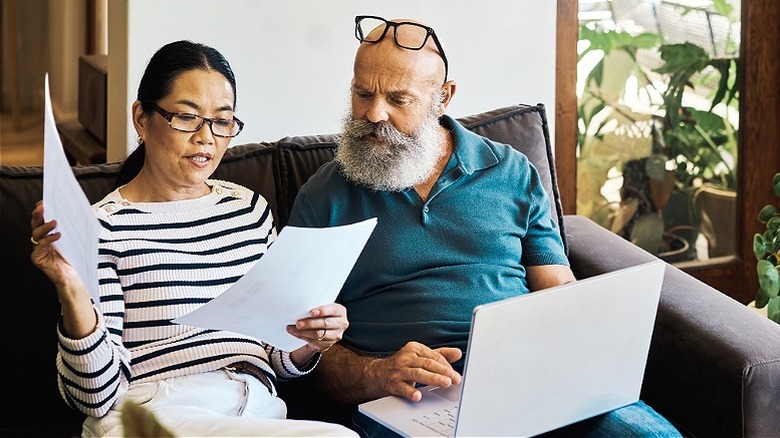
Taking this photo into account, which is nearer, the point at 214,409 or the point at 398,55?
the point at 214,409

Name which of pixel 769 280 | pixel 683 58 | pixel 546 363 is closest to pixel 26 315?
pixel 546 363

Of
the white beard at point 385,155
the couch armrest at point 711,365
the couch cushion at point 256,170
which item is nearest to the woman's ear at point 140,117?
the couch cushion at point 256,170

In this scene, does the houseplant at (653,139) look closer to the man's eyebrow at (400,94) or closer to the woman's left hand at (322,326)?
the man's eyebrow at (400,94)

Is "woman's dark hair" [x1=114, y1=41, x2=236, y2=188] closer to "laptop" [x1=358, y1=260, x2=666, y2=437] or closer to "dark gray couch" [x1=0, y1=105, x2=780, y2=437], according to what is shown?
"dark gray couch" [x1=0, y1=105, x2=780, y2=437]

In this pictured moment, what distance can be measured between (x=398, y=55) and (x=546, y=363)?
768 millimetres

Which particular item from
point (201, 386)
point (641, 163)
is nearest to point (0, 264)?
point (201, 386)

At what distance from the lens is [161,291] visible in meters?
1.74

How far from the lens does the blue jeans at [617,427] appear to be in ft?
5.70

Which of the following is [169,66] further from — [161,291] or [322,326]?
[322,326]

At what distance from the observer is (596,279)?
4.89 ft

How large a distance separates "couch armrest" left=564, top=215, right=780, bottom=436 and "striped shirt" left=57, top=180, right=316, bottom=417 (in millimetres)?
711

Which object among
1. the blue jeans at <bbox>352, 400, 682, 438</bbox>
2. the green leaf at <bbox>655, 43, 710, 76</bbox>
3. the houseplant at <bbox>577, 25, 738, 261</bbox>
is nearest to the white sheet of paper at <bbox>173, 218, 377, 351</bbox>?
the blue jeans at <bbox>352, 400, 682, 438</bbox>

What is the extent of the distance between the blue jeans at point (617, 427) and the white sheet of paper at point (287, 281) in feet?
1.01

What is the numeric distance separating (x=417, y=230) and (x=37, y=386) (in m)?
0.76
